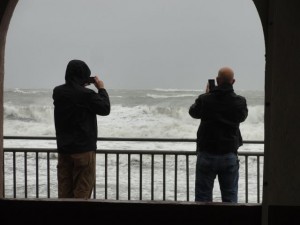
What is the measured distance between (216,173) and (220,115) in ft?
1.81

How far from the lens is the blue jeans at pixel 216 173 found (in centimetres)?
517

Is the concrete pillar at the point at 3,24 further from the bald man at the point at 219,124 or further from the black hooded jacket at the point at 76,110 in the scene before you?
the bald man at the point at 219,124

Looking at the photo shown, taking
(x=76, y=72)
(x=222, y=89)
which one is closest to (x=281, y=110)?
(x=222, y=89)

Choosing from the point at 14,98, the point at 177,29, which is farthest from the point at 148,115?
the point at 177,29

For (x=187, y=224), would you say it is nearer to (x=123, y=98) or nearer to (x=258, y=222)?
(x=258, y=222)

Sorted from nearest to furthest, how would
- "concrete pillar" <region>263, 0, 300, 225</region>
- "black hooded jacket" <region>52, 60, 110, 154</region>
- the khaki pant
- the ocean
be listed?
"concrete pillar" <region>263, 0, 300, 225</region>, "black hooded jacket" <region>52, 60, 110, 154</region>, the khaki pant, the ocean

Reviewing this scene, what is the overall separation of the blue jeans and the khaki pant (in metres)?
0.97

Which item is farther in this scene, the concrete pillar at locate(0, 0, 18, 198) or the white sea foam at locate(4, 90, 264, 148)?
the white sea foam at locate(4, 90, 264, 148)

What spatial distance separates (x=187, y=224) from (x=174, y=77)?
1915 inches

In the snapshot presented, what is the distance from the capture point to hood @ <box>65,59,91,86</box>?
5.14 meters

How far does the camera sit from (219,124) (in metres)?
5.13

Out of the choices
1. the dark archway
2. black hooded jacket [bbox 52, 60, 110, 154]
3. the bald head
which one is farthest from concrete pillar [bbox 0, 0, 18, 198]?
the bald head

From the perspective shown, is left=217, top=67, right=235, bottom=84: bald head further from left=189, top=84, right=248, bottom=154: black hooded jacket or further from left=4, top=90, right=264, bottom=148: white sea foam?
left=4, top=90, right=264, bottom=148: white sea foam

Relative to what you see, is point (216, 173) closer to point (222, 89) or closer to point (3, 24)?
point (222, 89)
